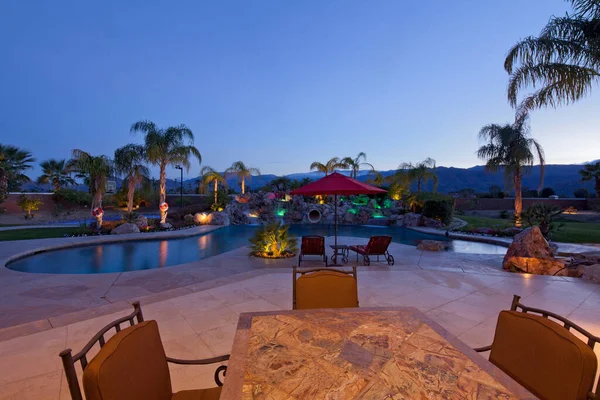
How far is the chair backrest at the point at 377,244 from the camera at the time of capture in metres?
7.11

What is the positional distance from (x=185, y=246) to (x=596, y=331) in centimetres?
1118

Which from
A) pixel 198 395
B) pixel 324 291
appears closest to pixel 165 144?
pixel 324 291

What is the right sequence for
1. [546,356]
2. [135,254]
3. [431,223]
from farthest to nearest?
[431,223], [135,254], [546,356]

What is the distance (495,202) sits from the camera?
1121 inches

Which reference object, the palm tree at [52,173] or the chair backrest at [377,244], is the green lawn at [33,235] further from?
the palm tree at [52,173]

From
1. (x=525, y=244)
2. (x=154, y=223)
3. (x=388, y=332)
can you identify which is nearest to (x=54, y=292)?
(x=388, y=332)

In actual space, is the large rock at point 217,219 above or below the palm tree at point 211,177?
below

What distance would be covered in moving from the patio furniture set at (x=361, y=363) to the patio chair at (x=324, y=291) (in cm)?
47

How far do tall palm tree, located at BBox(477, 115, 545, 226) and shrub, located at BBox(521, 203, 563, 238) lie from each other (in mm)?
2908

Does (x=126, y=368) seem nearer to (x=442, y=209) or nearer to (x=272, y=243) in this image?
(x=272, y=243)

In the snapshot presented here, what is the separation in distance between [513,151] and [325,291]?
1620cm

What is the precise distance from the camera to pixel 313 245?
7.48 metres

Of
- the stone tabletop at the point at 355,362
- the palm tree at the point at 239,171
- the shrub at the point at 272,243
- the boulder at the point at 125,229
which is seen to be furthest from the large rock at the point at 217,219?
the stone tabletop at the point at 355,362

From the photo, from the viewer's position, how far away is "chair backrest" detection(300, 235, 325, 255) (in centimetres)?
741
